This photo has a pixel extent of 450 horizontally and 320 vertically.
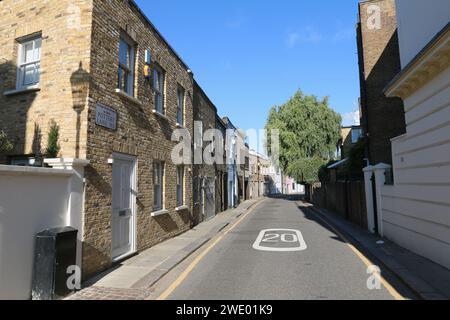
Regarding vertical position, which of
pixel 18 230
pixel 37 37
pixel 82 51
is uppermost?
pixel 37 37

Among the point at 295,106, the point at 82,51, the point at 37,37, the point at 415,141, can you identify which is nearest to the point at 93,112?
the point at 82,51

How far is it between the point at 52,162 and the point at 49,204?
2.81ft

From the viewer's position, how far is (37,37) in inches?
333

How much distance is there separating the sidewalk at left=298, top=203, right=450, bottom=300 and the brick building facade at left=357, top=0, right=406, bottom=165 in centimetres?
721

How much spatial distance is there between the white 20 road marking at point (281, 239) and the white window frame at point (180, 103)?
219 inches

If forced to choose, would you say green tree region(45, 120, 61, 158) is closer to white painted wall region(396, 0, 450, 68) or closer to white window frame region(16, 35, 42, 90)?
white window frame region(16, 35, 42, 90)

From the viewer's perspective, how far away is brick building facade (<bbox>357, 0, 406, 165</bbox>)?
679 inches

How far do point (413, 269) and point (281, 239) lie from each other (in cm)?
528

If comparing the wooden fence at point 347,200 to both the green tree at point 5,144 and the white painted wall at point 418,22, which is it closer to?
the white painted wall at point 418,22

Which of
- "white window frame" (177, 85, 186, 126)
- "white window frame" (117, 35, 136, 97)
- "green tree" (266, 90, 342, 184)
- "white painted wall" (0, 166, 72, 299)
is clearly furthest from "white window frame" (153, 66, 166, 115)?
"green tree" (266, 90, 342, 184)

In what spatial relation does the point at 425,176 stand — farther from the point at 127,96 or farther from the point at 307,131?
the point at 307,131

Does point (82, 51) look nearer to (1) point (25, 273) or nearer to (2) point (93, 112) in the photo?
(2) point (93, 112)

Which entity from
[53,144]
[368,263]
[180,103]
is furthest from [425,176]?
[180,103]

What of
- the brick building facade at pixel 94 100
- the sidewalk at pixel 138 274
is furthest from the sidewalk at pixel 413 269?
the brick building facade at pixel 94 100
